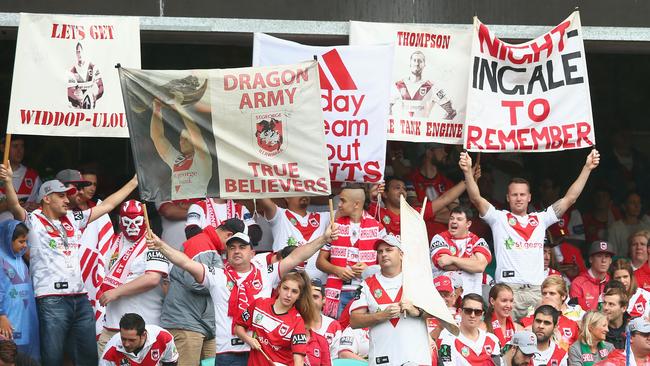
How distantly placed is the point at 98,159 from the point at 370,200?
3578mm

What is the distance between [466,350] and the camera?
14.0 m

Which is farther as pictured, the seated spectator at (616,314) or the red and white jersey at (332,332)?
the seated spectator at (616,314)

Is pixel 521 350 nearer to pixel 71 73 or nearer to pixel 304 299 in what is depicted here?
pixel 304 299

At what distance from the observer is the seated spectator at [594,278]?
16.5 metres

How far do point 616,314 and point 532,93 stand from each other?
231 cm

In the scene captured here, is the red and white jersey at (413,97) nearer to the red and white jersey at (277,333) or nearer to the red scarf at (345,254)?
the red scarf at (345,254)

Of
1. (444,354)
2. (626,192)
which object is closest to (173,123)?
(444,354)

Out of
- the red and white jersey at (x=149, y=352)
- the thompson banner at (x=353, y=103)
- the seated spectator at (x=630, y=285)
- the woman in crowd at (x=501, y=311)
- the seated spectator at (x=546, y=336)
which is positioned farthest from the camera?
the seated spectator at (x=630, y=285)

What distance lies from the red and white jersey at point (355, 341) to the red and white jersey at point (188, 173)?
1924mm

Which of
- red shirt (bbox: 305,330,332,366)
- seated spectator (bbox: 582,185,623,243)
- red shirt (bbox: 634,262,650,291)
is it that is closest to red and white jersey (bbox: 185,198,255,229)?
red shirt (bbox: 305,330,332,366)

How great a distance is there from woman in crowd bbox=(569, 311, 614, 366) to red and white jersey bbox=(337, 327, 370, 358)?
193cm

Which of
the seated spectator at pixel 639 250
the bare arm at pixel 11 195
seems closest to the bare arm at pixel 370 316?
the bare arm at pixel 11 195

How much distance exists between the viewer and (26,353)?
14008 mm

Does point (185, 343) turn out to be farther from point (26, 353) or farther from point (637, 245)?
point (637, 245)
